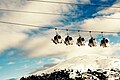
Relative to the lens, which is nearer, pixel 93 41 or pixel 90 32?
pixel 90 32

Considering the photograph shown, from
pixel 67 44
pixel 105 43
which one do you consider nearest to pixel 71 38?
pixel 67 44

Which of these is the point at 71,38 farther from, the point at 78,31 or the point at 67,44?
the point at 78,31

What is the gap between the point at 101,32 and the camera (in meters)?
43.9

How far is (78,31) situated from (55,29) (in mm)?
2874

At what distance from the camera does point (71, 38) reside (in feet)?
162

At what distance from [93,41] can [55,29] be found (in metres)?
6.95

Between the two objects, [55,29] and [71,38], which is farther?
[71,38]

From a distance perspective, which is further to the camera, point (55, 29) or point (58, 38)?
point (58, 38)

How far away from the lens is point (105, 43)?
49.4m

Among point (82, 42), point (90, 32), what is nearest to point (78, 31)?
point (90, 32)

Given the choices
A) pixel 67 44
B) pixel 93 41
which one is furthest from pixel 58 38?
pixel 93 41

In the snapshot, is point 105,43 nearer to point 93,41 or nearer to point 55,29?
point 93,41

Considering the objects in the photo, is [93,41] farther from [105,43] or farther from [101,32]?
[101,32]

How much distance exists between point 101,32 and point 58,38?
26.2ft
